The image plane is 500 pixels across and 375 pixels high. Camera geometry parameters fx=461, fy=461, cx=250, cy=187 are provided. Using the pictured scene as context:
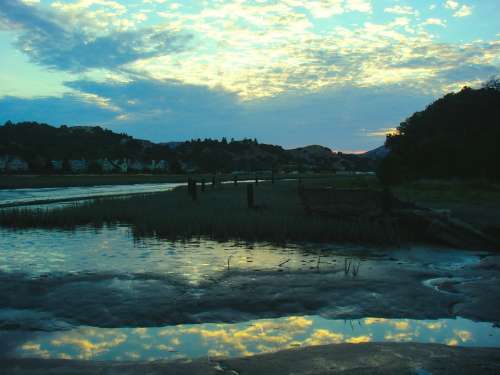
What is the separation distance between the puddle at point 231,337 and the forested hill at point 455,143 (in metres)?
49.6

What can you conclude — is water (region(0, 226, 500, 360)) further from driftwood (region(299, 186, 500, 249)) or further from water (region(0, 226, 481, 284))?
driftwood (region(299, 186, 500, 249))

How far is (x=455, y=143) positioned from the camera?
5962 cm

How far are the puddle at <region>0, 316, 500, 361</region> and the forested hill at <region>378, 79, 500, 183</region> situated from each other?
49.6 metres

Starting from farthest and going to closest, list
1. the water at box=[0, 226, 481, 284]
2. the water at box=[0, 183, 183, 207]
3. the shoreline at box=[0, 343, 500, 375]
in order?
the water at box=[0, 183, 183, 207]
the water at box=[0, 226, 481, 284]
the shoreline at box=[0, 343, 500, 375]

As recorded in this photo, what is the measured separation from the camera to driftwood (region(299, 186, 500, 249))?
14547mm

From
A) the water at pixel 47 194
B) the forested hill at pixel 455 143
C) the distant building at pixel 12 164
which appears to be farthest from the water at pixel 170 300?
the distant building at pixel 12 164

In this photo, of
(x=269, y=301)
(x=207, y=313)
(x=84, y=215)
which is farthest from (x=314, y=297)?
(x=84, y=215)

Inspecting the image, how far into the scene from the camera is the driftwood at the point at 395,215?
47.7ft

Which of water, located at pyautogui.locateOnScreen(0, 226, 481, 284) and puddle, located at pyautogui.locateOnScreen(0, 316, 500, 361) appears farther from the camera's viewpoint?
water, located at pyautogui.locateOnScreen(0, 226, 481, 284)

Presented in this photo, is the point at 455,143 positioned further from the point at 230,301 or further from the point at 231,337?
the point at 231,337

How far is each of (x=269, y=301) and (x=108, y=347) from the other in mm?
3006

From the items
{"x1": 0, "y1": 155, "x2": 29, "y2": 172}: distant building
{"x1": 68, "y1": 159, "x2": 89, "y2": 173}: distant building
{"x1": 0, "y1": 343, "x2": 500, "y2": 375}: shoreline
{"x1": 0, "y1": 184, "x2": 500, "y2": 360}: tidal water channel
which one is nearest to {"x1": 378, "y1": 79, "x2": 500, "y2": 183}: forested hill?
{"x1": 0, "y1": 184, "x2": 500, "y2": 360}: tidal water channel

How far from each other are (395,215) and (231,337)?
471 inches

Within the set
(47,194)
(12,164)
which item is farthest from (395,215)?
(12,164)
